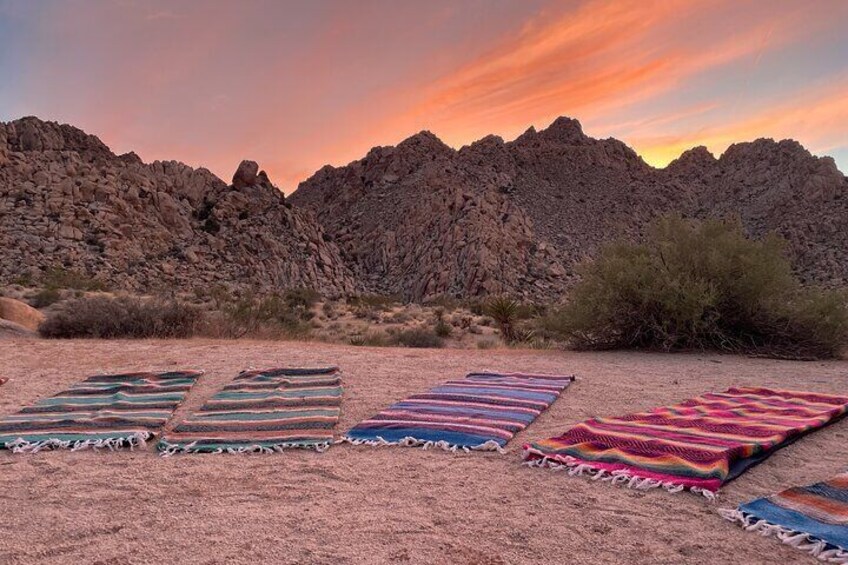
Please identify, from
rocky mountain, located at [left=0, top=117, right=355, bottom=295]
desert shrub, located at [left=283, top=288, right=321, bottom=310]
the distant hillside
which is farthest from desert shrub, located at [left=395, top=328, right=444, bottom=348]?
the distant hillside

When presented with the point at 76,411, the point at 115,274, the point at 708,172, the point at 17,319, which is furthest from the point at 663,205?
the point at 76,411

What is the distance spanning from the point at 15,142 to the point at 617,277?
34873 mm

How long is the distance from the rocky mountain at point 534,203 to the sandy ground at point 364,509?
103 ft

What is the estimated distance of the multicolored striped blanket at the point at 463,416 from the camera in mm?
5191

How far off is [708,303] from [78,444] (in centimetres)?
928

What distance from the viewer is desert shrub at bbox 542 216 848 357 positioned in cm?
1103

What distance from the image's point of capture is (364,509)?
377cm

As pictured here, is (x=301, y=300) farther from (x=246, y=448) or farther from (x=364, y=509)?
(x=364, y=509)

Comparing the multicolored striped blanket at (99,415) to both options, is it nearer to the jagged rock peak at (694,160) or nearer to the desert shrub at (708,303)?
the desert shrub at (708,303)

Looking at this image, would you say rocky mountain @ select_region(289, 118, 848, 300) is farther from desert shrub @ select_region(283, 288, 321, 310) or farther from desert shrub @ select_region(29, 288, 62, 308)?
desert shrub @ select_region(29, 288, 62, 308)

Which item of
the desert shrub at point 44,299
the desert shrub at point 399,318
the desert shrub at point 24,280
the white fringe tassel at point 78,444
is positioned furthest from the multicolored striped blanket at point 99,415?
the desert shrub at point 24,280

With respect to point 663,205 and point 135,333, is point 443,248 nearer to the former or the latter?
point 663,205

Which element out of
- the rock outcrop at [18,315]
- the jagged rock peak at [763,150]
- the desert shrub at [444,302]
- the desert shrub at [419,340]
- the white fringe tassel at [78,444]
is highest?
the jagged rock peak at [763,150]

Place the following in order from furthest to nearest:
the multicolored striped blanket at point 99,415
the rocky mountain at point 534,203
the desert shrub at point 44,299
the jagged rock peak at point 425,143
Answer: the jagged rock peak at point 425,143, the rocky mountain at point 534,203, the desert shrub at point 44,299, the multicolored striped blanket at point 99,415
